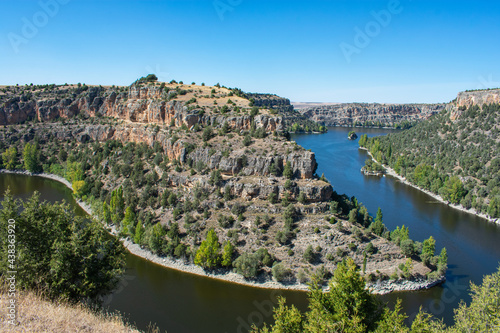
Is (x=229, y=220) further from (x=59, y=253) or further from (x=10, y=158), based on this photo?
(x=10, y=158)

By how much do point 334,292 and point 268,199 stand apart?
889 inches

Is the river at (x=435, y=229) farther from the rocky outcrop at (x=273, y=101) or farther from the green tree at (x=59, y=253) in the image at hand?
the rocky outcrop at (x=273, y=101)

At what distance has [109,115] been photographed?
66.9 meters

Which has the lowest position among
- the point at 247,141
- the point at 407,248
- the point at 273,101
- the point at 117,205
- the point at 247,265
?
the point at 247,265

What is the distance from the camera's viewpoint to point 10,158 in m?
65.9

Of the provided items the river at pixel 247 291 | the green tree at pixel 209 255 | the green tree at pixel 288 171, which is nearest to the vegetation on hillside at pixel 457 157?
the river at pixel 247 291

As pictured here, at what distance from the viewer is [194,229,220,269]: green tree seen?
1136 inches

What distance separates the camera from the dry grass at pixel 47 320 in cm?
824

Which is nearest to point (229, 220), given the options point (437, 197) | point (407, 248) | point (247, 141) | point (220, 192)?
point (220, 192)

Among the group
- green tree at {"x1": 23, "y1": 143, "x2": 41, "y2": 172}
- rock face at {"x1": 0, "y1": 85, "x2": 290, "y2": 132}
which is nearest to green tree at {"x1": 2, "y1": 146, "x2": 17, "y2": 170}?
green tree at {"x1": 23, "y1": 143, "x2": 41, "y2": 172}

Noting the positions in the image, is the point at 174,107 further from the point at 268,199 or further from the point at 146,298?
the point at 146,298

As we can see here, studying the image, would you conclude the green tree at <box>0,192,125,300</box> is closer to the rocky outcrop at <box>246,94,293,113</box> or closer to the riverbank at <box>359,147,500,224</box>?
the riverbank at <box>359,147,500,224</box>

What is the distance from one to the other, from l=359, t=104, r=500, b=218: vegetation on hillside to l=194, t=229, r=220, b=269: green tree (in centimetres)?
4267

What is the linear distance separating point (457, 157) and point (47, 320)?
7554 cm
